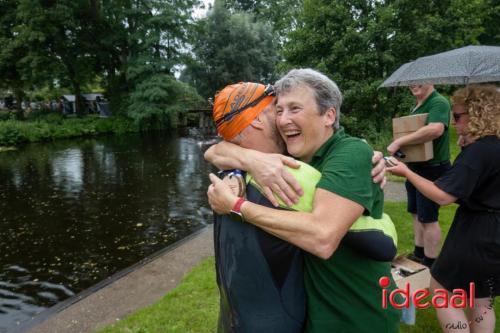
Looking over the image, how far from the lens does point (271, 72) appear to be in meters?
39.7

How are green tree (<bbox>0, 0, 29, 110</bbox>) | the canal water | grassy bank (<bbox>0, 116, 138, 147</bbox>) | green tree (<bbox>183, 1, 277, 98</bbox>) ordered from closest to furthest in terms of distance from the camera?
the canal water < grassy bank (<bbox>0, 116, 138, 147</bbox>) < green tree (<bbox>0, 0, 29, 110</bbox>) < green tree (<bbox>183, 1, 277, 98</bbox>)

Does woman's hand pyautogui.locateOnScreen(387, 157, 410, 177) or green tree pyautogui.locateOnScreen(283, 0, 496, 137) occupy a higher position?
green tree pyautogui.locateOnScreen(283, 0, 496, 137)

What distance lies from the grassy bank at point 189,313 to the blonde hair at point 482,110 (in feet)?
7.07

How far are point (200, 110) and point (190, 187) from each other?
24645 mm

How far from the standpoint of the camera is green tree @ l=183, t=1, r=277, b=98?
37.6 metres

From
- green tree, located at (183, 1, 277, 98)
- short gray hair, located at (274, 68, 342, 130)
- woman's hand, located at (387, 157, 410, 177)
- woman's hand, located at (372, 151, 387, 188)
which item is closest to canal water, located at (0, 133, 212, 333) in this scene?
woman's hand, located at (387, 157, 410, 177)

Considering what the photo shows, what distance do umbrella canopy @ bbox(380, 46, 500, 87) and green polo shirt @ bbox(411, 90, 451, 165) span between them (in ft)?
0.93

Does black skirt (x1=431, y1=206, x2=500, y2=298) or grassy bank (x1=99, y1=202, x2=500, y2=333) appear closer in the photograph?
black skirt (x1=431, y1=206, x2=500, y2=298)

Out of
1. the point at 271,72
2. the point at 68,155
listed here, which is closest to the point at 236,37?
the point at 271,72

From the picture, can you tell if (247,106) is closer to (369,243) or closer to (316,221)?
(316,221)

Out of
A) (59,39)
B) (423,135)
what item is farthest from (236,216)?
(59,39)

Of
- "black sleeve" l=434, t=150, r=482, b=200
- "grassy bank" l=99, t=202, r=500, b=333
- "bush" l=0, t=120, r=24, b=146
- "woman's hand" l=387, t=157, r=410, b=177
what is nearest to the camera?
Result: "black sleeve" l=434, t=150, r=482, b=200

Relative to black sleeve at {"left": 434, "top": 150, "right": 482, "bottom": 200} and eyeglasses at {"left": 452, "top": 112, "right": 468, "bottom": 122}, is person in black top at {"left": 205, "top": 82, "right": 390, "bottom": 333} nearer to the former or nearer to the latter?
black sleeve at {"left": 434, "top": 150, "right": 482, "bottom": 200}

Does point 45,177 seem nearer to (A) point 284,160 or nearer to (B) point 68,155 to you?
(B) point 68,155
